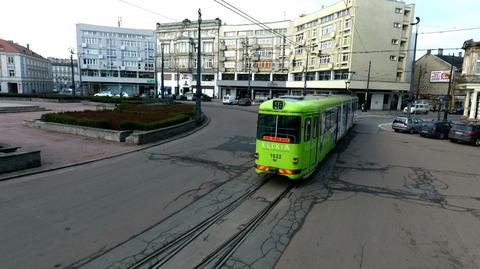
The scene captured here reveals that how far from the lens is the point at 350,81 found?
5075 cm

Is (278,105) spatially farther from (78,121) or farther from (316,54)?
(316,54)

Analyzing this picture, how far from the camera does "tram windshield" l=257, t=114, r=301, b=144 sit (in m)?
9.05

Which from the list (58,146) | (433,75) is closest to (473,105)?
(433,75)

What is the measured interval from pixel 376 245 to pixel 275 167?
4.04 metres

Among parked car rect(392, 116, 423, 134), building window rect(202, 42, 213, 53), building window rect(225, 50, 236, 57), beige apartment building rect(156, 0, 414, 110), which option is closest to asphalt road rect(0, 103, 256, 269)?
parked car rect(392, 116, 423, 134)

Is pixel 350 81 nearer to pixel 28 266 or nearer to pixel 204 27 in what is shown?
pixel 204 27

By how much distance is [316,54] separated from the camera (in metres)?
56.9

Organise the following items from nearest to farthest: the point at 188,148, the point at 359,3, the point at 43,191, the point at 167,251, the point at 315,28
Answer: the point at 167,251 < the point at 43,191 < the point at 188,148 < the point at 359,3 < the point at 315,28

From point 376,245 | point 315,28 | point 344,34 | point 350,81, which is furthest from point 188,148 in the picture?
point 315,28

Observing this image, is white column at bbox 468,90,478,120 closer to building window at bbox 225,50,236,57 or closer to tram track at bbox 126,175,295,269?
tram track at bbox 126,175,295,269

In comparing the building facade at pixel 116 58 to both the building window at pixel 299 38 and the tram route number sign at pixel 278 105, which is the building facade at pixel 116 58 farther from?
the tram route number sign at pixel 278 105

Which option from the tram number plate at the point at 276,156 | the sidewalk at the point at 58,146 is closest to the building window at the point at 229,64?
the sidewalk at the point at 58,146

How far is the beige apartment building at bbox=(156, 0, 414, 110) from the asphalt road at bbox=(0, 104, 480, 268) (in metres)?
32.6

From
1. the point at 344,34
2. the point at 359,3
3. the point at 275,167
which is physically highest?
the point at 359,3
